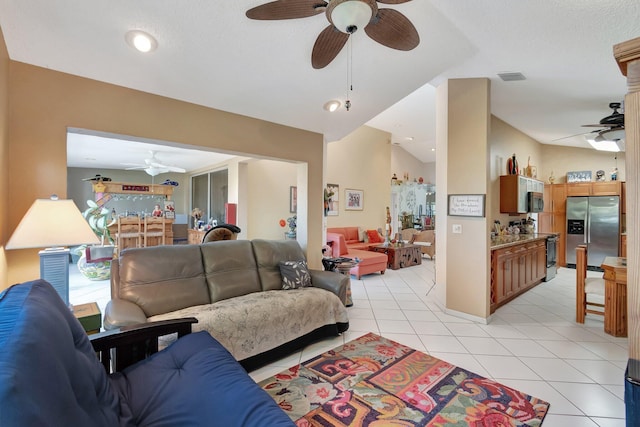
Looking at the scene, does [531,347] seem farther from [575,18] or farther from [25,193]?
[25,193]

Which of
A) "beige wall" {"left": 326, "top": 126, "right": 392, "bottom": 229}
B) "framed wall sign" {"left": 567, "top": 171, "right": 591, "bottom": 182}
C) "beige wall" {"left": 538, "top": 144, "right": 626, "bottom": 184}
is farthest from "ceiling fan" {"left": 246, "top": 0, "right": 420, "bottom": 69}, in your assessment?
"framed wall sign" {"left": 567, "top": 171, "right": 591, "bottom": 182}

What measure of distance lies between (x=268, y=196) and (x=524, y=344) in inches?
201

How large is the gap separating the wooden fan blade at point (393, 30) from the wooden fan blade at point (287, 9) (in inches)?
14.3

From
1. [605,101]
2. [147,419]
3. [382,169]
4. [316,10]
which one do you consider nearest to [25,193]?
[147,419]

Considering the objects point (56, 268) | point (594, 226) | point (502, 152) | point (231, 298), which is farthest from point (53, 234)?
point (594, 226)

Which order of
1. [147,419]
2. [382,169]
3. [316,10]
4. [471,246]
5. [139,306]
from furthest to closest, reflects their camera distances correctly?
[382,169], [471,246], [139,306], [316,10], [147,419]

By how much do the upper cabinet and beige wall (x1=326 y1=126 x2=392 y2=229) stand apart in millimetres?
3667

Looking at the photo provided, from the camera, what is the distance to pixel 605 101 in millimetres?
3723

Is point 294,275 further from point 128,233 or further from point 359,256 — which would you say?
point 128,233

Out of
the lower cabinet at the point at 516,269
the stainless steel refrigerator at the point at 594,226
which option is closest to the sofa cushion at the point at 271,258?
the lower cabinet at the point at 516,269

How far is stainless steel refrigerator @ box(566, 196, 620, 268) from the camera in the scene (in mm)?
5949

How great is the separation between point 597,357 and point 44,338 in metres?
4.02

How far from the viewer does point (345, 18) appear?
5.00 feet

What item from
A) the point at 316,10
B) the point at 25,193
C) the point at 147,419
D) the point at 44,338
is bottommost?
the point at 147,419
